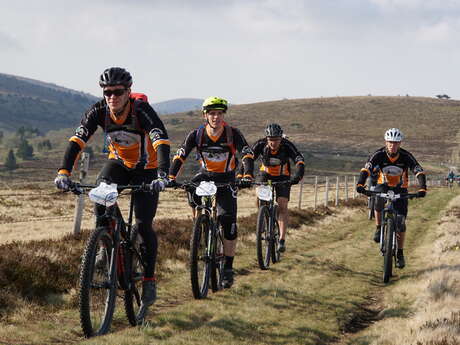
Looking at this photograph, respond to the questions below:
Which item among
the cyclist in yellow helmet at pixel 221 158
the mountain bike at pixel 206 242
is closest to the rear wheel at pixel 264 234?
the cyclist in yellow helmet at pixel 221 158

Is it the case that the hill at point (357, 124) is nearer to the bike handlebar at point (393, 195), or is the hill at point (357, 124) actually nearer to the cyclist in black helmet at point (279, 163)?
the cyclist in black helmet at point (279, 163)

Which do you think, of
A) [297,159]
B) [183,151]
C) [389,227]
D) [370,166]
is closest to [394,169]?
[370,166]

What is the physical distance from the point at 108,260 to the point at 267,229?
597 cm

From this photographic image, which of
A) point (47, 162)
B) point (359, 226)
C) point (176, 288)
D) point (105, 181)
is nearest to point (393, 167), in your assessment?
point (176, 288)

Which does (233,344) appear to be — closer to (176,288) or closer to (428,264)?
(176,288)

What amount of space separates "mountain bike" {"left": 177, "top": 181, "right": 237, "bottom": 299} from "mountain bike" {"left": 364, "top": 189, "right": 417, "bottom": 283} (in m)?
3.56

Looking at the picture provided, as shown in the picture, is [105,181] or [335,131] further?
[335,131]

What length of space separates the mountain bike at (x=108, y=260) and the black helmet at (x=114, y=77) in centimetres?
113

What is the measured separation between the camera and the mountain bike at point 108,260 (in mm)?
5273

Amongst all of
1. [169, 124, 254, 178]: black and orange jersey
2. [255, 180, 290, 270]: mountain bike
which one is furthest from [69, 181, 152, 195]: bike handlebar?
[255, 180, 290, 270]: mountain bike

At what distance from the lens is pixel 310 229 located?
1819 cm

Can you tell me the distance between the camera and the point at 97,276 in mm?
5578

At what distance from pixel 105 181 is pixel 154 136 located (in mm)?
742

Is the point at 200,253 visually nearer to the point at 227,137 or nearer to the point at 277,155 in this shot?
the point at 227,137
